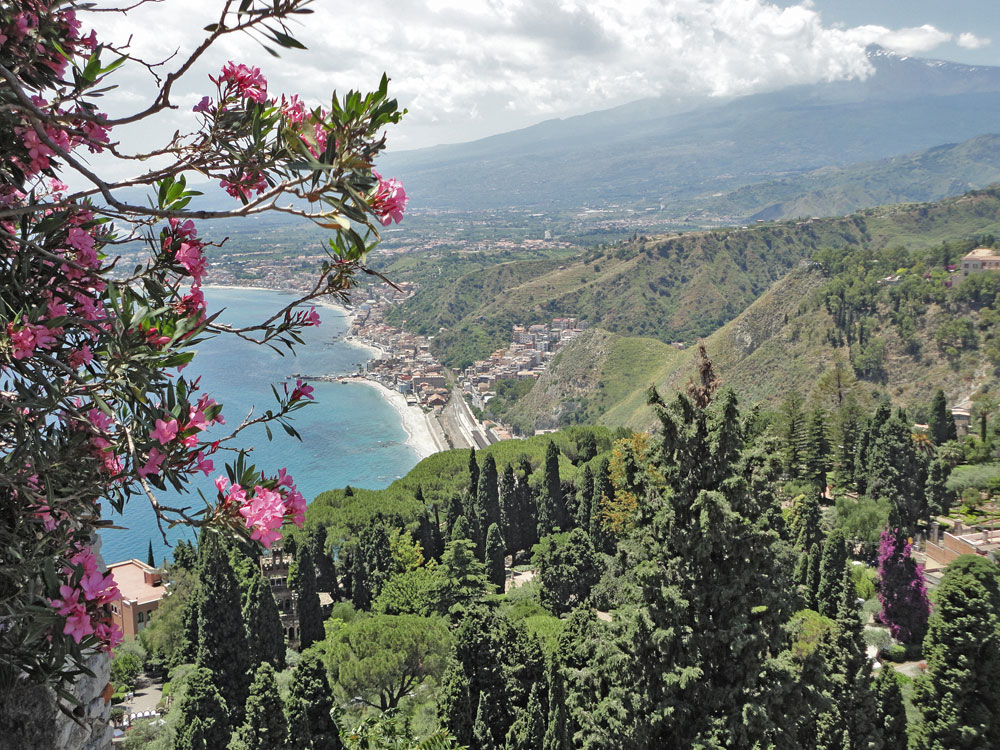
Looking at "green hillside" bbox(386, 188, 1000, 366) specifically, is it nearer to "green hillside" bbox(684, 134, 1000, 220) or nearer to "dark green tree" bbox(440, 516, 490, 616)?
"dark green tree" bbox(440, 516, 490, 616)

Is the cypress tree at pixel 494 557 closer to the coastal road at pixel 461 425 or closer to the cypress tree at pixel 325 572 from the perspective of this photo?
the cypress tree at pixel 325 572

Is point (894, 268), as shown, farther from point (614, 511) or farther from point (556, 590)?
point (556, 590)

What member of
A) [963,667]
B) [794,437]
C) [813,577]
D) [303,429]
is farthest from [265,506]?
[303,429]

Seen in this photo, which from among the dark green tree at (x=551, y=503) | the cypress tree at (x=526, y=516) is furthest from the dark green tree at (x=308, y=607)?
the cypress tree at (x=526, y=516)

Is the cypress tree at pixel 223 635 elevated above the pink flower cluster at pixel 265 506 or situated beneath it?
situated beneath

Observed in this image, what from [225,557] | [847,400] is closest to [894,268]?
[847,400]

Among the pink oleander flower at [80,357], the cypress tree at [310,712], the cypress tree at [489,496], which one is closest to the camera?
the pink oleander flower at [80,357]

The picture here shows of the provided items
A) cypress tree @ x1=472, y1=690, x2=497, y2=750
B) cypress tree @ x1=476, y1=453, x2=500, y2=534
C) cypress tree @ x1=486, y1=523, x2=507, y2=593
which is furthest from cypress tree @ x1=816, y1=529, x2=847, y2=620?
cypress tree @ x1=476, y1=453, x2=500, y2=534
